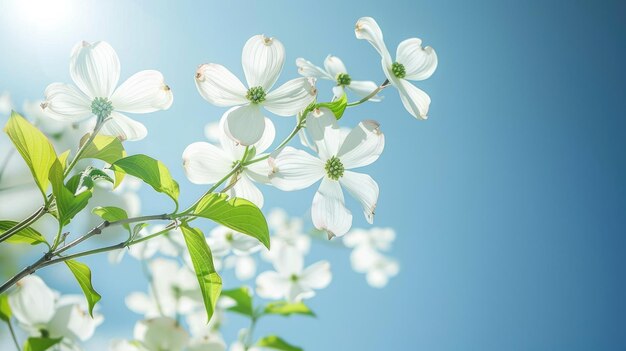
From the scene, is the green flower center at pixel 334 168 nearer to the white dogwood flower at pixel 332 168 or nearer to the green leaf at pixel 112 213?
the white dogwood flower at pixel 332 168

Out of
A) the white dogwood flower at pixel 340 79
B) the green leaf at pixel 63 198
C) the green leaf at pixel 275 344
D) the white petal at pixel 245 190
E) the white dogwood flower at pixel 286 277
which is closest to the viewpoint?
the green leaf at pixel 63 198

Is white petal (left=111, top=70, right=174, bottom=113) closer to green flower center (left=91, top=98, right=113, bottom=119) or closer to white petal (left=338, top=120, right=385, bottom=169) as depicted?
green flower center (left=91, top=98, right=113, bottom=119)

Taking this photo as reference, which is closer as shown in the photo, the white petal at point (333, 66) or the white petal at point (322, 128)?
the white petal at point (322, 128)

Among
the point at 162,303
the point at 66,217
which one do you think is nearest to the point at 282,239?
the point at 162,303

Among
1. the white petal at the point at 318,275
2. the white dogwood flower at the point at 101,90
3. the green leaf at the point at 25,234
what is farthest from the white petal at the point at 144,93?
the white petal at the point at 318,275

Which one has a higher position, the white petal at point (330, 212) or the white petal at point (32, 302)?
the white petal at point (330, 212)

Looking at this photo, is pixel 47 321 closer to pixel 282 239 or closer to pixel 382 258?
pixel 282 239

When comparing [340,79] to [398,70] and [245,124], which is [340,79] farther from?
[245,124]
